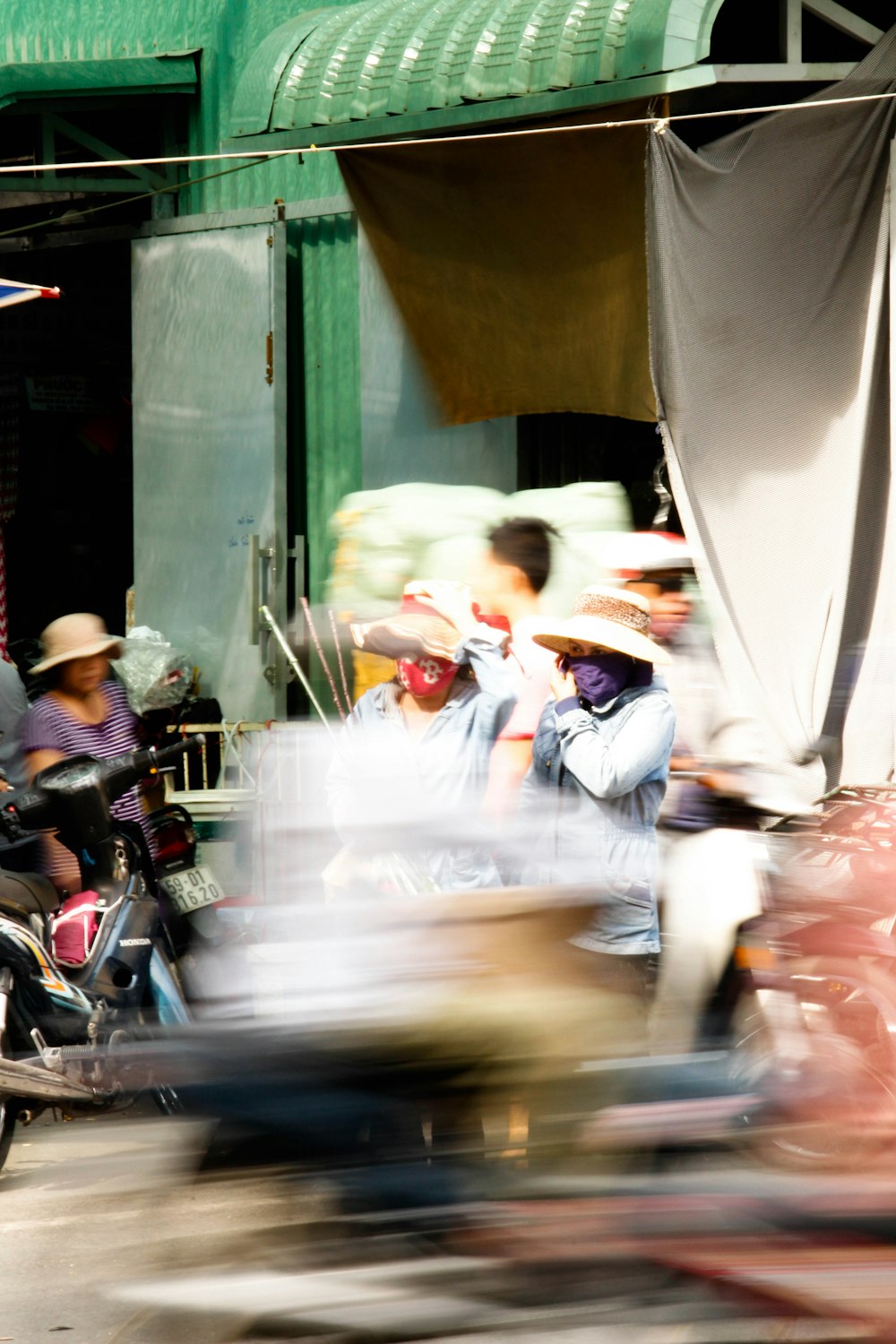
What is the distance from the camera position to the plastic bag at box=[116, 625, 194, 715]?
879cm

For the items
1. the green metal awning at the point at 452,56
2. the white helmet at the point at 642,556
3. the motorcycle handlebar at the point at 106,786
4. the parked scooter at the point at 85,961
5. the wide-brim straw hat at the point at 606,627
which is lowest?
the parked scooter at the point at 85,961

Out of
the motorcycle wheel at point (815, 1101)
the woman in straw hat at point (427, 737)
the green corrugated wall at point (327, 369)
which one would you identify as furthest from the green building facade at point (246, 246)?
the motorcycle wheel at point (815, 1101)

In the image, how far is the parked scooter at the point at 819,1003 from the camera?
2990 millimetres

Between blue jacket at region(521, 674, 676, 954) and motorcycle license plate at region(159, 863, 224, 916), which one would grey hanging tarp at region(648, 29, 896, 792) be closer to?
motorcycle license plate at region(159, 863, 224, 916)

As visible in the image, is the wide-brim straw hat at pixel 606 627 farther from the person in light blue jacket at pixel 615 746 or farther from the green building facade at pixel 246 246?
the green building facade at pixel 246 246

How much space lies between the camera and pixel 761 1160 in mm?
2857

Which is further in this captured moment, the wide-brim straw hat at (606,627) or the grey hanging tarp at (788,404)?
the grey hanging tarp at (788,404)

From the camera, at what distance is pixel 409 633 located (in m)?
4.22

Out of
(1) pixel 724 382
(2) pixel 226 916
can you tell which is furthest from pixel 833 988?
(1) pixel 724 382

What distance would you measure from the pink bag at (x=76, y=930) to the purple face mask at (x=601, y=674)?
2050 mm

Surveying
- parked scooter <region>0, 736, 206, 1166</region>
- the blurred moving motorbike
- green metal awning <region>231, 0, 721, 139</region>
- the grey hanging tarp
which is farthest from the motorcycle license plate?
green metal awning <region>231, 0, 721, 139</region>

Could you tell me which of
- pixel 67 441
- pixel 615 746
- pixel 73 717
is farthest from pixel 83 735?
pixel 67 441

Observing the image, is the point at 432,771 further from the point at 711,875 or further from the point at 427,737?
the point at 711,875

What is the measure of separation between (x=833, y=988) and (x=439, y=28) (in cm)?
504
